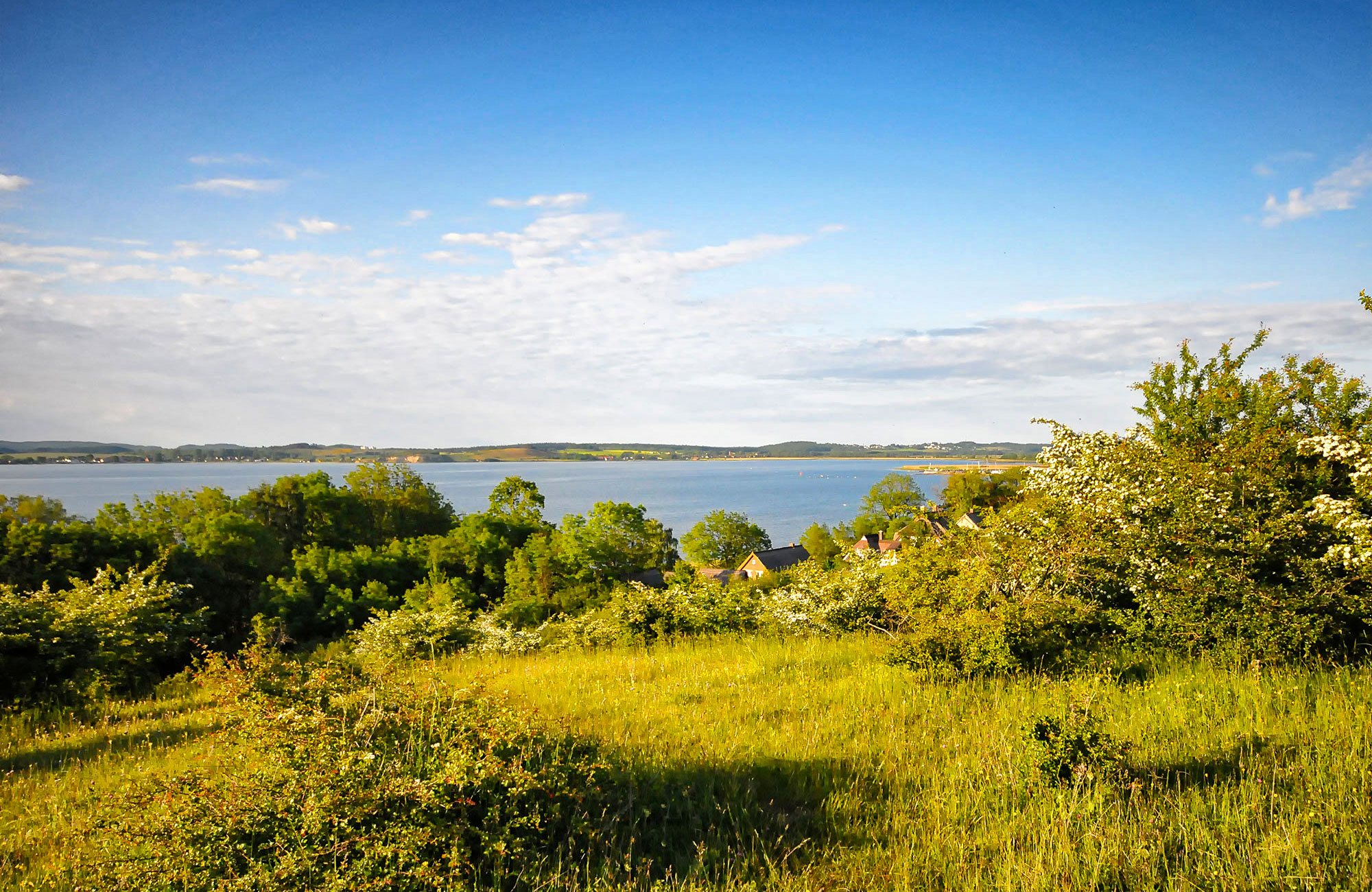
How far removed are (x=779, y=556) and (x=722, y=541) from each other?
11.6 metres

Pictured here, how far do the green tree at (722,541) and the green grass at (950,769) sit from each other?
5993 cm

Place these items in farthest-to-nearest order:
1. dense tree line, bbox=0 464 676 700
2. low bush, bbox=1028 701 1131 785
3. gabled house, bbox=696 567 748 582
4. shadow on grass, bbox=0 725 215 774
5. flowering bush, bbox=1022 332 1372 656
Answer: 1. gabled house, bbox=696 567 748 582
2. dense tree line, bbox=0 464 676 700
3. flowering bush, bbox=1022 332 1372 656
4. shadow on grass, bbox=0 725 215 774
5. low bush, bbox=1028 701 1131 785

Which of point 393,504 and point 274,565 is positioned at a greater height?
point 393,504

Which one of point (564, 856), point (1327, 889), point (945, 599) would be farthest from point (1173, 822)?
point (945, 599)

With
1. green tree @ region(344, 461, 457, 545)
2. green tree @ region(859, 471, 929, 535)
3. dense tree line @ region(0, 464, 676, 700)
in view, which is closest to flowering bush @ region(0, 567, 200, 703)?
dense tree line @ region(0, 464, 676, 700)

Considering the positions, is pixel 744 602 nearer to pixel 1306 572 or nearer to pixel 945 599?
pixel 945 599

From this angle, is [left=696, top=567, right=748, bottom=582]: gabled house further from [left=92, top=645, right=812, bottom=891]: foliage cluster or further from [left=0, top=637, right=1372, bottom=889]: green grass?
[left=92, top=645, right=812, bottom=891]: foliage cluster

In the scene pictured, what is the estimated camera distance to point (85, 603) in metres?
10.8

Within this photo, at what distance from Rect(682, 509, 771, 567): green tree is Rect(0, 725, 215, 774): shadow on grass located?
60135mm

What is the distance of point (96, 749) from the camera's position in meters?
6.27

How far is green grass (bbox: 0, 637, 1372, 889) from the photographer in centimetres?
331

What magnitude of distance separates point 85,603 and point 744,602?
11.0 metres

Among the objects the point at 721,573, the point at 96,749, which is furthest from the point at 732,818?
the point at 721,573

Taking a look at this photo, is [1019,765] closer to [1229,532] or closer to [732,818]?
[732,818]
